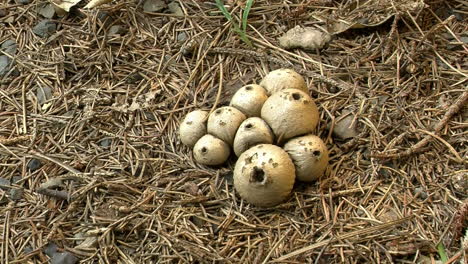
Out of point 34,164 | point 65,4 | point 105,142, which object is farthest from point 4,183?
point 65,4

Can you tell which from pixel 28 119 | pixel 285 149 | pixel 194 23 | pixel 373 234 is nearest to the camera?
pixel 373 234

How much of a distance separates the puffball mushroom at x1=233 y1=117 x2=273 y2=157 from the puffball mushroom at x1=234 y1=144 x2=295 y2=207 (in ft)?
0.21

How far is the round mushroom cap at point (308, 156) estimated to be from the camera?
2676 mm

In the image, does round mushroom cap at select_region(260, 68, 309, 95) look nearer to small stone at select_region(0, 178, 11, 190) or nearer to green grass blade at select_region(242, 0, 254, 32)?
green grass blade at select_region(242, 0, 254, 32)

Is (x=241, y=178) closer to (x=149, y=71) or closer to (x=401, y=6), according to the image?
(x=149, y=71)

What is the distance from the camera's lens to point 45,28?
366 cm

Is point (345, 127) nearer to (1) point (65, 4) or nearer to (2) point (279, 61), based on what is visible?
(2) point (279, 61)

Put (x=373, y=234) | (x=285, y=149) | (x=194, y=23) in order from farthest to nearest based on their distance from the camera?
(x=194, y=23) < (x=285, y=149) < (x=373, y=234)

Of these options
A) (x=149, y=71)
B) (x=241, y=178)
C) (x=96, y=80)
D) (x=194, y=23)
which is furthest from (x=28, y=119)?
(x=241, y=178)

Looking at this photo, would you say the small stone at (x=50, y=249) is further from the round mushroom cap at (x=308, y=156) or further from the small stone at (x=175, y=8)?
the small stone at (x=175, y=8)

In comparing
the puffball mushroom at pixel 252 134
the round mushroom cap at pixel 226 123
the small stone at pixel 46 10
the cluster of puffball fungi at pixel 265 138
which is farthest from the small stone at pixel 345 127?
the small stone at pixel 46 10

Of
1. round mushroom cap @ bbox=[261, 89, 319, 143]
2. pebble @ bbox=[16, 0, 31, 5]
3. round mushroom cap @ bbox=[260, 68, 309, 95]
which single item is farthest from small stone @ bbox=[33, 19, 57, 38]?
round mushroom cap @ bbox=[261, 89, 319, 143]

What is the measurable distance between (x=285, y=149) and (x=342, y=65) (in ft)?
2.62

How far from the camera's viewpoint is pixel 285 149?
2.76 metres
